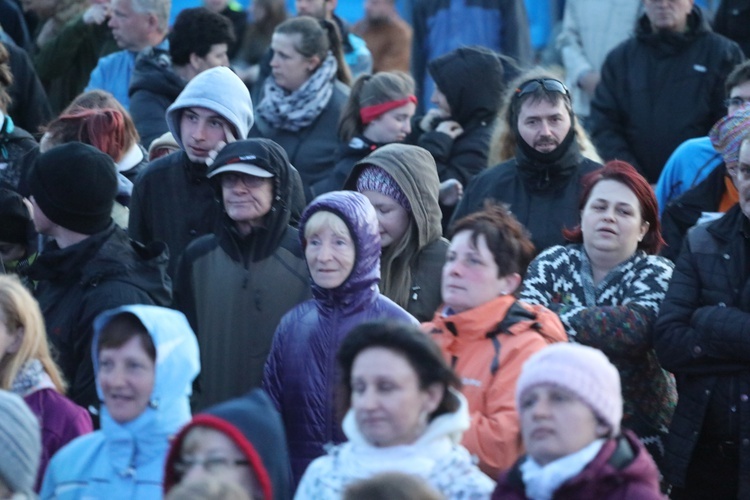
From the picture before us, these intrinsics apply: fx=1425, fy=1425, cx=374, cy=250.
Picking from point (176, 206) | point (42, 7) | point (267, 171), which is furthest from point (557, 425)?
point (42, 7)

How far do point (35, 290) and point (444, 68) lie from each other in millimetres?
3362

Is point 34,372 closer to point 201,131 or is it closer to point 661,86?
point 201,131

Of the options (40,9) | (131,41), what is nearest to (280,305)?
(131,41)

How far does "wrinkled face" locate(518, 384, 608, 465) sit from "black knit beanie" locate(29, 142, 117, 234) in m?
A: 2.25

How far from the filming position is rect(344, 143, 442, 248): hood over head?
6.24 m

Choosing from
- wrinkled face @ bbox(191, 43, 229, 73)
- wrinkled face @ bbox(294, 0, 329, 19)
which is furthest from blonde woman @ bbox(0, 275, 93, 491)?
wrinkled face @ bbox(294, 0, 329, 19)

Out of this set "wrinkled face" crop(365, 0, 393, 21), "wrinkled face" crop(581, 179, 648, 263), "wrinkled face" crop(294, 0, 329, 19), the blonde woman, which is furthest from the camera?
"wrinkled face" crop(365, 0, 393, 21)

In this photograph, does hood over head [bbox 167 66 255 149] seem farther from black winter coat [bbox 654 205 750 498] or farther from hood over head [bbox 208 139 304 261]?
black winter coat [bbox 654 205 750 498]

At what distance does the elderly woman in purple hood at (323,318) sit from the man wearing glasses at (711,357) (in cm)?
111

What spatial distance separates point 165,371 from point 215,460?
57cm

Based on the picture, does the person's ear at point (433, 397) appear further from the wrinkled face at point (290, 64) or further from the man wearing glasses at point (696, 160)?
the wrinkled face at point (290, 64)

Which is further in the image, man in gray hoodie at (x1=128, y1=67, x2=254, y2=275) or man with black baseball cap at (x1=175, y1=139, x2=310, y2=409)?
man in gray hoodie at (x1=128, y1=67, x2=254, y2=275)

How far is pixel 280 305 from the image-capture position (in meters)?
5.99

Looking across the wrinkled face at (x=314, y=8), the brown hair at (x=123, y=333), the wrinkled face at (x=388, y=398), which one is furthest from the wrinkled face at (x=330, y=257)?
the wrinkled face at (x=314, y=8)
